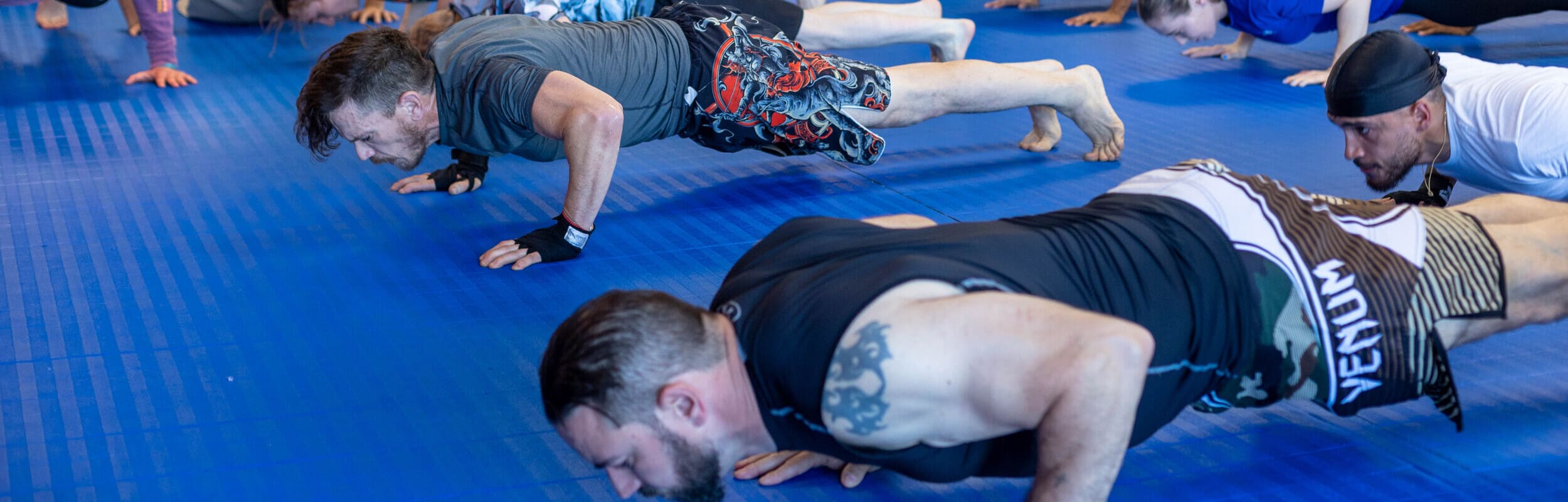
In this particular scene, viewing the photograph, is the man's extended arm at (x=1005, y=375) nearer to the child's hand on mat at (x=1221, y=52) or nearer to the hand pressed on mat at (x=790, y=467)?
the hand pressed on mat at (x=790, y=467)

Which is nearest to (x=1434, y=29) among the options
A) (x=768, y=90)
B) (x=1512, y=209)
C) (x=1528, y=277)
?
(x=768, y=90)

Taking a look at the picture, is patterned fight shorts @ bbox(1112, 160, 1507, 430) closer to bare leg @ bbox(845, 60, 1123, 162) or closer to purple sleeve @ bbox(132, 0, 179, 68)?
bare leg @ bbox(845, 60, 1123, 162)

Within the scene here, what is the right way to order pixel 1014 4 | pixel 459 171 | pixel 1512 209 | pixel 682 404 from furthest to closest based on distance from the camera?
pixel 1014 4 → pixel 459 171 → pixel 1512 209 → pixel 682 404

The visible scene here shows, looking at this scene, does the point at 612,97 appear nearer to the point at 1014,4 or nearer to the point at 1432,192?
the point at 1432,192

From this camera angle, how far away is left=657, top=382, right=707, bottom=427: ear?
4.65 ft

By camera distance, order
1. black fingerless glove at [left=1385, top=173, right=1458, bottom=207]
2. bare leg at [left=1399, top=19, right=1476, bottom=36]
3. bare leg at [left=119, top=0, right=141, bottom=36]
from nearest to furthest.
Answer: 1. black fingerless glove at [left=1385, top=173, right=1458, bottom=207]
2. bare leg at [left=1399, top=19, right=1476, bottom=36]
3. bare leg at [left=119, top=0, right=141, bottom=36]

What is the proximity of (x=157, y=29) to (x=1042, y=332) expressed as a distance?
443 centimetres

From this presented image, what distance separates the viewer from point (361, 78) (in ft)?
8.80

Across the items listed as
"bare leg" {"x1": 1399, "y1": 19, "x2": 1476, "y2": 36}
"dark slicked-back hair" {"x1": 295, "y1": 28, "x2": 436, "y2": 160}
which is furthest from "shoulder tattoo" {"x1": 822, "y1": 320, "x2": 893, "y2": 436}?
"bare leg" {"x1": 1399, "y1": 19, "x2": 1476, "y2": 36}

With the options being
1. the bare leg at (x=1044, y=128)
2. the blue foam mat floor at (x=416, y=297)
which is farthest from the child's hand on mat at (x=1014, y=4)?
the bare leg at (x=1044, y=128)

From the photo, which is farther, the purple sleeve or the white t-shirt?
the purple sleeve

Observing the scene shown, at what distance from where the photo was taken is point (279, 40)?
564 cm

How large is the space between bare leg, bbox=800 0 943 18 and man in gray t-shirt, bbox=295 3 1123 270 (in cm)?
61

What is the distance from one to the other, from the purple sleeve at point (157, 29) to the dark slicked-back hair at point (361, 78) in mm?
2365
